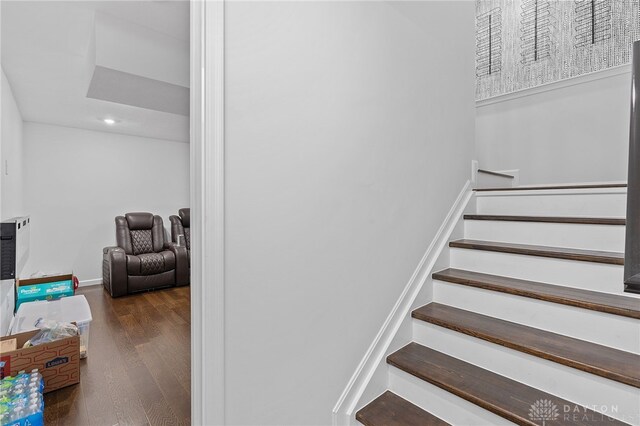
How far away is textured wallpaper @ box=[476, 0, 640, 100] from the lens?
2.57 m

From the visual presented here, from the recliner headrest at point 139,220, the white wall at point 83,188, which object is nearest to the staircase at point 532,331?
the recliner headrest at point 139,220

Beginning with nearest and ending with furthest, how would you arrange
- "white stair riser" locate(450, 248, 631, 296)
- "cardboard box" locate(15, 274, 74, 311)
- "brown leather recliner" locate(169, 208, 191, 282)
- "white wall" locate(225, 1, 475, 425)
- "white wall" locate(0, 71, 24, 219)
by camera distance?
1. "white wall" locate(225, 1, 475, 425)
2. "white stair riser" locate(450, 248, 631, 296)
3. "white wall" locate(0, 71, 24, 219)
4. "cardboard box" locate(15, 274, 74, 311)
5. "brown leather recliner" locate(169, 208, 191, 282)

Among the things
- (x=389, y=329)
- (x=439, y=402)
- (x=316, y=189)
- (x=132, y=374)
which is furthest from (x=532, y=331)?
(x=132, y=374)

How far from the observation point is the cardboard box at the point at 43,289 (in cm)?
319

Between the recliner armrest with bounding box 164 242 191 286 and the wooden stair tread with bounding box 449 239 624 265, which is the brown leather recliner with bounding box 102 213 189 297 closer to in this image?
the recliner armrest with bounding box 164 242 191 286

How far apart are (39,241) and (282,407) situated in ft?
16.7

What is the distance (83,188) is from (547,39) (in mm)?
6191

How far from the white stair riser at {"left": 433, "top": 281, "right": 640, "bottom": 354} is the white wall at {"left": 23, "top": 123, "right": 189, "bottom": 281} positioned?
520 centimetres

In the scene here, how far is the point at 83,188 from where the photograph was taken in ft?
15.7

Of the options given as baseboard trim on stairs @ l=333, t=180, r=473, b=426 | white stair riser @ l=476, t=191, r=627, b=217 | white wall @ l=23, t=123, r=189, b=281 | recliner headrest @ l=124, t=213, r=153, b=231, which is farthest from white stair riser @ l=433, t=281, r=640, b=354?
white wall @ l=23, t=123, r=189, b=281

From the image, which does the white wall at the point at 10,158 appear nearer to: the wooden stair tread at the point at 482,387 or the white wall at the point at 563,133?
the wooden stair tread at the point at 482,387

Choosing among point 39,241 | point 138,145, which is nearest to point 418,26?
point 138,145

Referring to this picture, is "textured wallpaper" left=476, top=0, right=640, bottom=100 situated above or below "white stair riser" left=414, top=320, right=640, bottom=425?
above

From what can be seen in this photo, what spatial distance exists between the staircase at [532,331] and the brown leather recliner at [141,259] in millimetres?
3995
